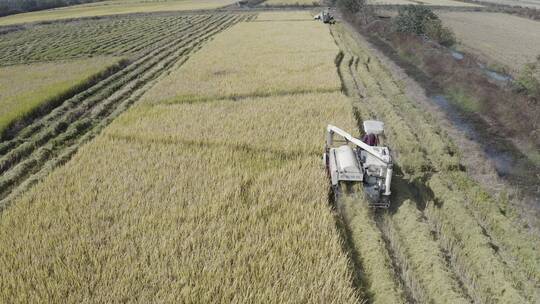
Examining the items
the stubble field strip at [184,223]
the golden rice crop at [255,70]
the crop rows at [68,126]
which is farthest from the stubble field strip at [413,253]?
the golden rice crop at [255,70]

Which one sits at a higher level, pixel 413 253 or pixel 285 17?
pixel 285 17

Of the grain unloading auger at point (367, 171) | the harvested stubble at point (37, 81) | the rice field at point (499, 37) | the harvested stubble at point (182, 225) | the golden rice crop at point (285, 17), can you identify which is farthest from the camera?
the golden rice crop at point (285, 17)

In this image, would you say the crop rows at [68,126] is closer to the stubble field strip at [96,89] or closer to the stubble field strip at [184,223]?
the stubble field strip at [96,89]

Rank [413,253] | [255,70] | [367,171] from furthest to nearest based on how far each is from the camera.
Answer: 1. [255,70]
2. [367,171]
3. [413,253]

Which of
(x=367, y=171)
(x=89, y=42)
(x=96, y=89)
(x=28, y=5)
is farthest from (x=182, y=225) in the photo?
(x=28, y=5)

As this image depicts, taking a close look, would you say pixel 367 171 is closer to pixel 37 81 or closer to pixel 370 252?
pixel 370 252
